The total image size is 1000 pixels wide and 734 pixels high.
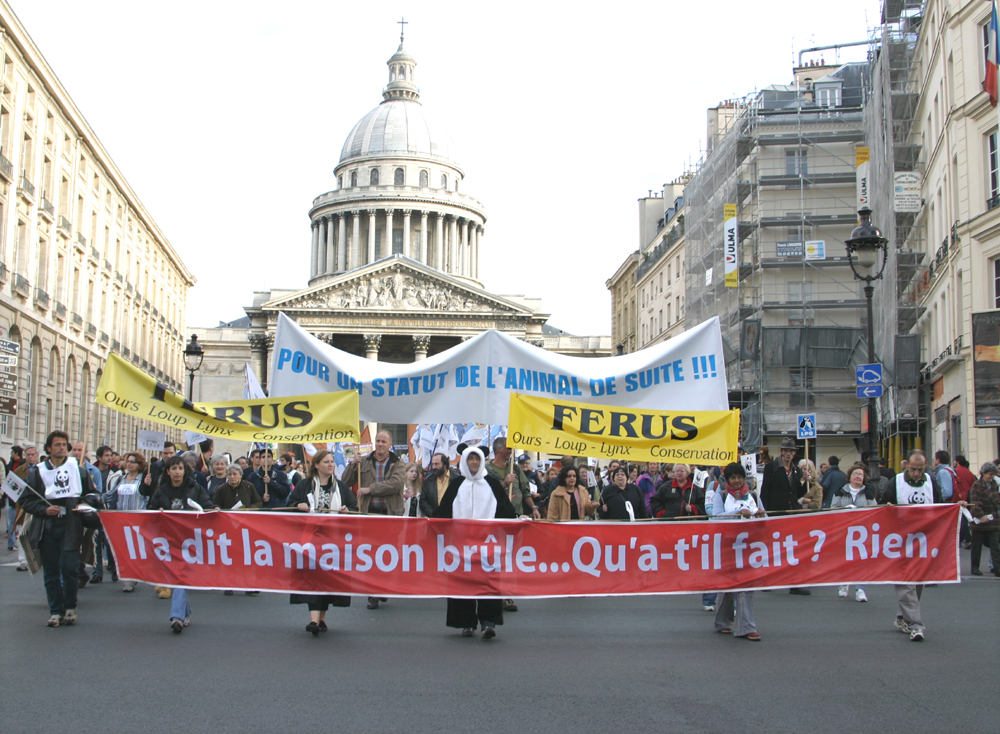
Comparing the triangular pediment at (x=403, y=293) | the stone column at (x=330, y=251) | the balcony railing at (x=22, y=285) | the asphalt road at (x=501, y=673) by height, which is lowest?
the asphalt road at (x=501, y=673)

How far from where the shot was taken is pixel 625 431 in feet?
30.3

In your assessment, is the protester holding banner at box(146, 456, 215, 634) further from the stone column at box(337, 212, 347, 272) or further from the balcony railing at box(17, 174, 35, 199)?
the stone column at box(337, 212, 347, 272)

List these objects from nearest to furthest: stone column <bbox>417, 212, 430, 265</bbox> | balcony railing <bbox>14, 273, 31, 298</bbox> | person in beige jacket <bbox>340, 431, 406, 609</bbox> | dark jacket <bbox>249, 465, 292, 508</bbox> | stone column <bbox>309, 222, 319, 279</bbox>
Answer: person in beige jacket <bbox>340, 431, 406, 609</bbox> → dark jacket <bbox>249, 465, 292, 508</bbox> → balcony railing <bbox>14, 273, 31, 298</bbox> → stone column <bbox>417, 212, 430, 265</bbox> → stone column <bbox>309, 222, 319, 279</bbox>

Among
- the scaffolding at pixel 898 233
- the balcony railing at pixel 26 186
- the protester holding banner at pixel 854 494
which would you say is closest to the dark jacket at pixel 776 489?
the protester holding banner at pixel 854 494

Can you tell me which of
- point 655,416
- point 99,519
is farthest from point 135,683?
point 655,416

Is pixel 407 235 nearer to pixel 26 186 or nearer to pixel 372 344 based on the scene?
pixel 372 344

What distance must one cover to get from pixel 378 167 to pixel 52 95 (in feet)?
200

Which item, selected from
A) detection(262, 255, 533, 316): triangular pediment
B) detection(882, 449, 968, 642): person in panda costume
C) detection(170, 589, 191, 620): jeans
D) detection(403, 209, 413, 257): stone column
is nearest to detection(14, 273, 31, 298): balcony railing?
detection(170, 589, 191, 620): jeans

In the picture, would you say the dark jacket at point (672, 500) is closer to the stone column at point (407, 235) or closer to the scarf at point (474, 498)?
the scarf at point (474, 498)

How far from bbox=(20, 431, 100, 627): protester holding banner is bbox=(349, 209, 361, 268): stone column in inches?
3283

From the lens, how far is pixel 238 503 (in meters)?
11.7

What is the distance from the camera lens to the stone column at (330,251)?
3679 inches

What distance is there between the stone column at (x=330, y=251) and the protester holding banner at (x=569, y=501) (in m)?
82.9

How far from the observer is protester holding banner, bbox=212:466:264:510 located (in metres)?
11.8
